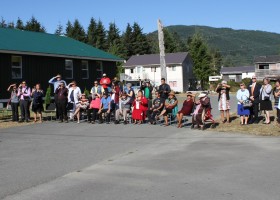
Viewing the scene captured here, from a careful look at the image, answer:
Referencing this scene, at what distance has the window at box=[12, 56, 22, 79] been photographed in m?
25.1

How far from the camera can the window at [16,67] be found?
25.1 meters

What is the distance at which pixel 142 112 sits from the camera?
53.8ft

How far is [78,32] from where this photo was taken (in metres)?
99.3

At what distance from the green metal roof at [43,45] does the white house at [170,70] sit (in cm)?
3714

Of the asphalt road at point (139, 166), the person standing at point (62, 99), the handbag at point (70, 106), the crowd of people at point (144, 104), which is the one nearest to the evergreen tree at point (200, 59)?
the crowd of people at point (144, 104)

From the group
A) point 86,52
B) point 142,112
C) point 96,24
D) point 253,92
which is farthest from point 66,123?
point 96,24

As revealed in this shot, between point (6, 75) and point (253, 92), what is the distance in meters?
15.1

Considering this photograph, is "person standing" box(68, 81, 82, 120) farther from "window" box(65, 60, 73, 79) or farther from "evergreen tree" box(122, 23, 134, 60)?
"evergreen tree" box(122, 23, 134, 60)

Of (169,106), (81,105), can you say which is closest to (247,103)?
(169,106)

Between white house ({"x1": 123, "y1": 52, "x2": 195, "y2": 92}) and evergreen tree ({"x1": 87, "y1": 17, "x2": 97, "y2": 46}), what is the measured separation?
26.4 m

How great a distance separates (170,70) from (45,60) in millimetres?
46385

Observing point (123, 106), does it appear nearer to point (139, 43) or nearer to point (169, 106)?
point (169, 106)

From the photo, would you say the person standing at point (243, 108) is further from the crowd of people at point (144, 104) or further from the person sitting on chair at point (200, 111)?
the person sitting on chair at point (200, 111)

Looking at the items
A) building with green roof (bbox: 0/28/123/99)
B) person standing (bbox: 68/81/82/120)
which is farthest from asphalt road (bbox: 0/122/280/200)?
building with green roof (bbox: 0/28/123/99)
